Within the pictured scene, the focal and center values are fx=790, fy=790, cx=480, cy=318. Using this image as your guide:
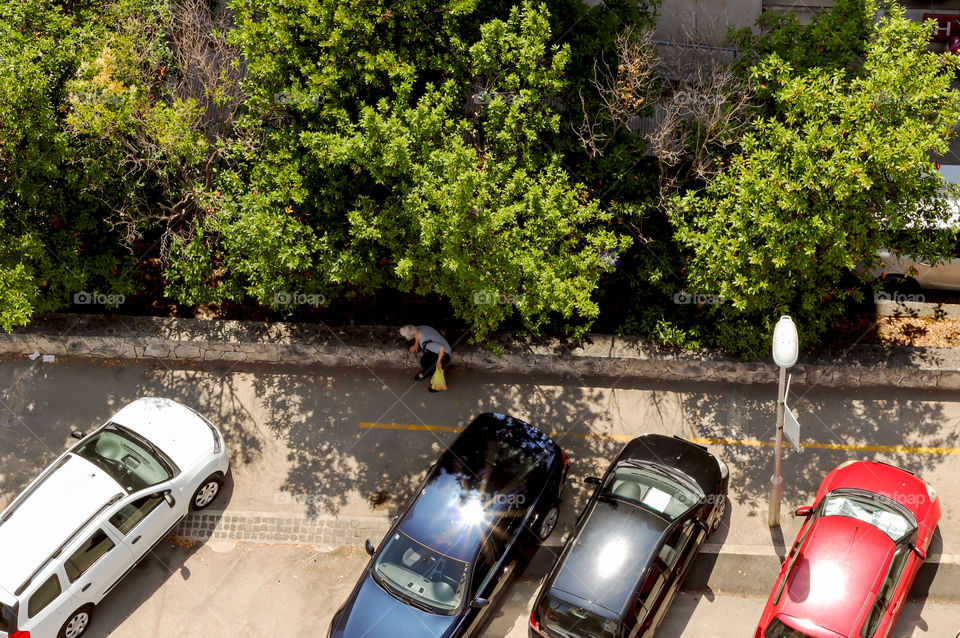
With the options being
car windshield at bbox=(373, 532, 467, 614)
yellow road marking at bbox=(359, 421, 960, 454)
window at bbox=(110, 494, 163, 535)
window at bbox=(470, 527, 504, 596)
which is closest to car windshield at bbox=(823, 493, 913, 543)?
yellow road marking at bbox=(359, 421, 960, 454)

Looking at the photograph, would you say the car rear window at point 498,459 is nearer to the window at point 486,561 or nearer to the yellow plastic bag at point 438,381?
the window at point 486,561

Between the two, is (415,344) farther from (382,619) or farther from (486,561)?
(382,619)

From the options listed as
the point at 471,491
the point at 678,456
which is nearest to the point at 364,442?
the point at 471,491

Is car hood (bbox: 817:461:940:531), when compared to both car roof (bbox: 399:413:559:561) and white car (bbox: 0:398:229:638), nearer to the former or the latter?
car roof (bbox: 399:413:559:561)

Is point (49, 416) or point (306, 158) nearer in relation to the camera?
point (306, 158)

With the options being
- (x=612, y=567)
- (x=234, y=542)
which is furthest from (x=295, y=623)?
(x=612, y=567)

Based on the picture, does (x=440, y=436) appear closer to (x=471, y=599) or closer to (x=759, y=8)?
(x=471, y=599)
